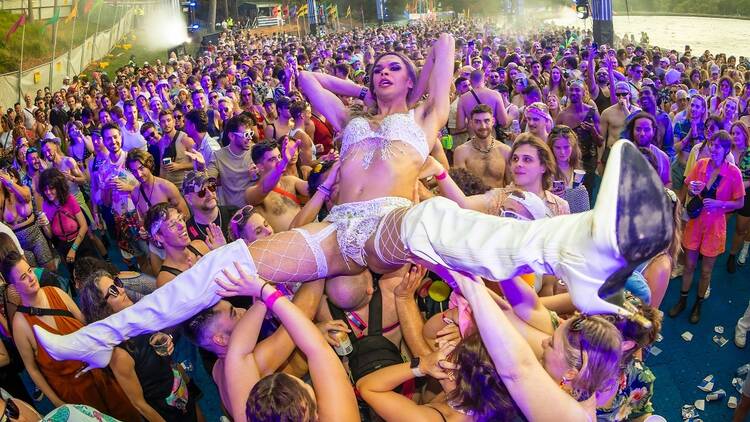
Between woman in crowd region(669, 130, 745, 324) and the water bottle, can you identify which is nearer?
woman in crowd region(669, 130, 745, 324)

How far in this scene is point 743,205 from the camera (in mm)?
5066

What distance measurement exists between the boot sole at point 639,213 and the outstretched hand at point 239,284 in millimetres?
1465

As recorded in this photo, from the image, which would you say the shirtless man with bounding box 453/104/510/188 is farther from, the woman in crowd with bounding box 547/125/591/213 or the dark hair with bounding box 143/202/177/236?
the dark hair with bounding box 143/202/177/236

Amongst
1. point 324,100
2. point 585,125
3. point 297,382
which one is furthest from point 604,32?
point 297,382

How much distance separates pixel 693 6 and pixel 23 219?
50.2m

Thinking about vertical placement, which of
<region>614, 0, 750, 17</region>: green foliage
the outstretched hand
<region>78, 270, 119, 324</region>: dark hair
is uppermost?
<region>614, 0, 750, 17</region>: green foliage

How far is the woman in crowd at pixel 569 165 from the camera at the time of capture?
434 cm

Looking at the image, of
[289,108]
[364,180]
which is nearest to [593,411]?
[364,180]

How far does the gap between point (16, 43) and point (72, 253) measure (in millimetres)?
21501

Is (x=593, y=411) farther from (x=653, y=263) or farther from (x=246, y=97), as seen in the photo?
(x=246, y=97)

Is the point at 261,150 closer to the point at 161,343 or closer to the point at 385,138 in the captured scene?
the point at 385,138

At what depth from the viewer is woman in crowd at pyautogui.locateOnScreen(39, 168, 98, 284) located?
514 centimetres

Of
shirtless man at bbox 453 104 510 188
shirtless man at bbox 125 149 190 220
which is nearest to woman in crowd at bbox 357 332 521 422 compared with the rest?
shirtless man at bbox 453 104 510 188

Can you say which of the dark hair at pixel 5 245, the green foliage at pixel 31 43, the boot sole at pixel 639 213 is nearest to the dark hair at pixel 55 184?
the dark hair at pixel 5 245
